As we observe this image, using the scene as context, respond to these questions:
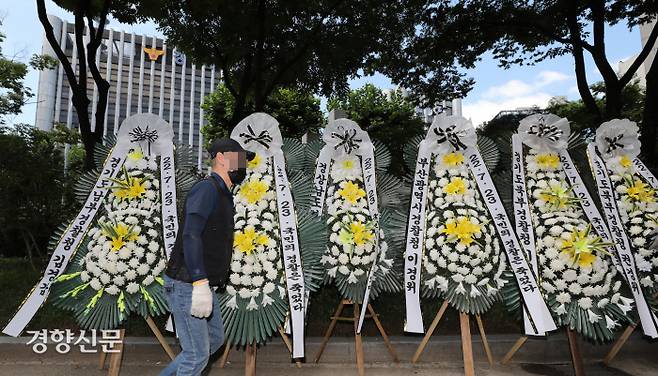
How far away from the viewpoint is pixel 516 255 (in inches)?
154

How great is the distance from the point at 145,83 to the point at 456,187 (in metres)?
84.2

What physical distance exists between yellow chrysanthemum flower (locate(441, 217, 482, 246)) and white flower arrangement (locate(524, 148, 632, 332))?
641mm

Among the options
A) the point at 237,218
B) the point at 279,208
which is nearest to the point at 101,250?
the point at 237,218

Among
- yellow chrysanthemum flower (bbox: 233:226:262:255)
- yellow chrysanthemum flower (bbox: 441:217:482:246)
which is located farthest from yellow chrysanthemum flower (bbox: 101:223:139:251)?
yellow chrysanthemum flower (bbox: 441:217:482:246)

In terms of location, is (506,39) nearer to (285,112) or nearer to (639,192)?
(639,192)

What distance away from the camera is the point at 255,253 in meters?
3.70

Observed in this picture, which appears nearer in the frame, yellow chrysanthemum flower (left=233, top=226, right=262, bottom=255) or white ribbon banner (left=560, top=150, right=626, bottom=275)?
yellow chrysanthemum flower (left=233, top=226, right=262, bottom=255)

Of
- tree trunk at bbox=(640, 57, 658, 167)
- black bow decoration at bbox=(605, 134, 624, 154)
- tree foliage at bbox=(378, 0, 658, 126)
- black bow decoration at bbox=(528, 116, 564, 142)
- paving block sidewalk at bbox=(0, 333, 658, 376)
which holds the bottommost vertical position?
paving block sidewalk at bbox=(0, 333, 658, 376)

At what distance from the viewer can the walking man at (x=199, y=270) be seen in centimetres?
254

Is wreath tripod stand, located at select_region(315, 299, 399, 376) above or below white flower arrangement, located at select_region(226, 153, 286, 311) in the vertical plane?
below

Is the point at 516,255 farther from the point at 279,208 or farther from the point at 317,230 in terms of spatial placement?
the point at 279,208

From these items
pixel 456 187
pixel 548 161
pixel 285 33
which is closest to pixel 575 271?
pixel 548 161

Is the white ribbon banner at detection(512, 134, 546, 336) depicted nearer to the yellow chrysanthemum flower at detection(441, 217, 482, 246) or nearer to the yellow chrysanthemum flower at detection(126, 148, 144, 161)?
the yellow chrysanthemum flower at detection(441, 217, 482, 246)

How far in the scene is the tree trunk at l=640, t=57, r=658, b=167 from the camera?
8016 mm
